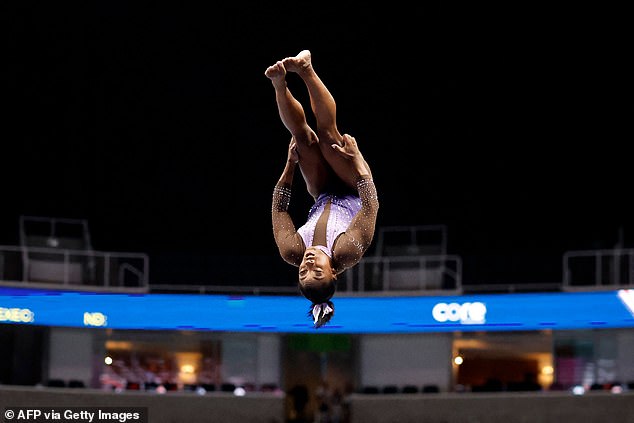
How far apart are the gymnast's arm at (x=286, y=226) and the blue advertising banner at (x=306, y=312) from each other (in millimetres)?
11118

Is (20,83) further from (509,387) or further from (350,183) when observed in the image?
(350,183)

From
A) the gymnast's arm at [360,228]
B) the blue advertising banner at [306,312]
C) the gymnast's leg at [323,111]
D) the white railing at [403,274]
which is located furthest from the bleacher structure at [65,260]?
the gymnast's arm at [360,228]

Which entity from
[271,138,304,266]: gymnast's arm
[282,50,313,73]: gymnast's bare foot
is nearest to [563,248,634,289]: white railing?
[271,138,304,266]: gymnast's arm

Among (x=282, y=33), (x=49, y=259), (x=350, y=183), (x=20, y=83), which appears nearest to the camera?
(x=350, y=183)

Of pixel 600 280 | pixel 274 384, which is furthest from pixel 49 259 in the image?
pixel 600 280

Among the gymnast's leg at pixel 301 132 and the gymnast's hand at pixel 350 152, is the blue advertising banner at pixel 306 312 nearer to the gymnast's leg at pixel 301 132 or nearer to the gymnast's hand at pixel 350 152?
the gymnast's leg at pixel 301 132

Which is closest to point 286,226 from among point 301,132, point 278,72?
point 301,132

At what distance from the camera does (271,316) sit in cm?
1969

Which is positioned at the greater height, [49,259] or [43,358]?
[49,259]

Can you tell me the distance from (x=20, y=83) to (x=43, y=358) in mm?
5763

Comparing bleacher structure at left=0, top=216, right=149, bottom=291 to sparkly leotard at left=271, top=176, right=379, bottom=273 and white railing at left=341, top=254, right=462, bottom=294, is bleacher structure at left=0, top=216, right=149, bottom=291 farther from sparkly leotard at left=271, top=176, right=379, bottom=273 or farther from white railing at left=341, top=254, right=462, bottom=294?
sparkly leotard at left=271, top=176, right=379, bottom=273

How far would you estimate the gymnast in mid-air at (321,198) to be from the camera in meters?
7.76

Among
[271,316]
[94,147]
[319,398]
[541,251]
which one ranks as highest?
[94,147]

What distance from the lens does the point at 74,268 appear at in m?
20.8
